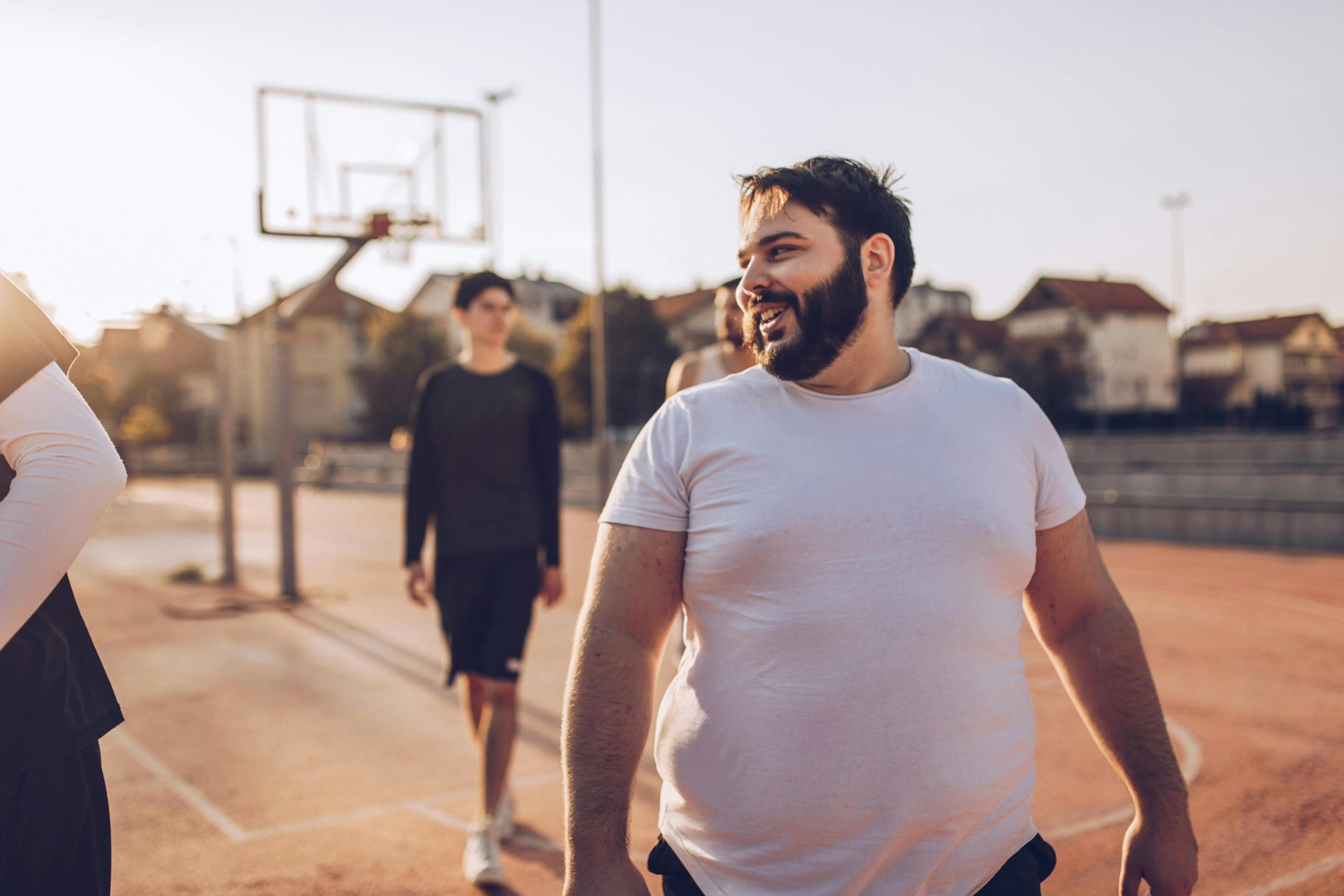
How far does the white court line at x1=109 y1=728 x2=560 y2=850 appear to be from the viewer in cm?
455

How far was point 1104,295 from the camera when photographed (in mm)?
66312

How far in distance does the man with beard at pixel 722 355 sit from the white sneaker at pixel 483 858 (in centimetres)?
194

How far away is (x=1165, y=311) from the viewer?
66.6 meters

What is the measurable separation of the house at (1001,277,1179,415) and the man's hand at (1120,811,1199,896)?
60.7 meters

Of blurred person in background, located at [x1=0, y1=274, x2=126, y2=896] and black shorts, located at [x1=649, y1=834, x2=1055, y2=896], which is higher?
blurred person in background, located at [x1=0, y1=274, x2=126, y2=896]

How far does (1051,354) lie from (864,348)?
55.5 m

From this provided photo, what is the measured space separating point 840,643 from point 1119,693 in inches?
28.3

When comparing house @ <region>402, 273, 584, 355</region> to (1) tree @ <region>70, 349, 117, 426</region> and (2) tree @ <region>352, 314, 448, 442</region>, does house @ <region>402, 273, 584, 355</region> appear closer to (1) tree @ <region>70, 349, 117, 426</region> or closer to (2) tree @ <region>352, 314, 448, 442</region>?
(2) tree @ <region>352, 314, 448, 442</region>

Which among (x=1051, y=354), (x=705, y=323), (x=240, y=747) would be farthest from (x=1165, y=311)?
(x=240, y=747)

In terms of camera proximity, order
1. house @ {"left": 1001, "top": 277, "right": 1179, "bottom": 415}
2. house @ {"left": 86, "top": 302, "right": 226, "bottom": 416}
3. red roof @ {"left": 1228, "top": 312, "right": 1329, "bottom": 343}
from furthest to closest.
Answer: red roof @ {"left": 1228, "top": 312, "right": 1329, "bottom": 343}
house @ {"left": 1001, "top": 277, "right": 1179, "bottom": 415}
house @ {"left": 86, "top": 302, "right": 226, "bottom": 416}

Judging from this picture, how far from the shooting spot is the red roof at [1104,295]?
209ft

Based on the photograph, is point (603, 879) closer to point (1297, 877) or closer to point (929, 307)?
point (1297, 877)

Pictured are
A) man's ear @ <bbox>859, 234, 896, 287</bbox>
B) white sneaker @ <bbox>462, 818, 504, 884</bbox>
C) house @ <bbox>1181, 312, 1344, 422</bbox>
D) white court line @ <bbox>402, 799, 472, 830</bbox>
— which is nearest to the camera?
man's ear @ <bbox>859, 234, 896, 287</bbox>

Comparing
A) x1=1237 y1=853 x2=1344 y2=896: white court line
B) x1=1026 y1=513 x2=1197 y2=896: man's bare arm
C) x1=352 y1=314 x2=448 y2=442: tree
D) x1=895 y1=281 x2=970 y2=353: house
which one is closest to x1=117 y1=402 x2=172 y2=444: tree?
x1=352 y1=314 x2=448 y2=442: tree
